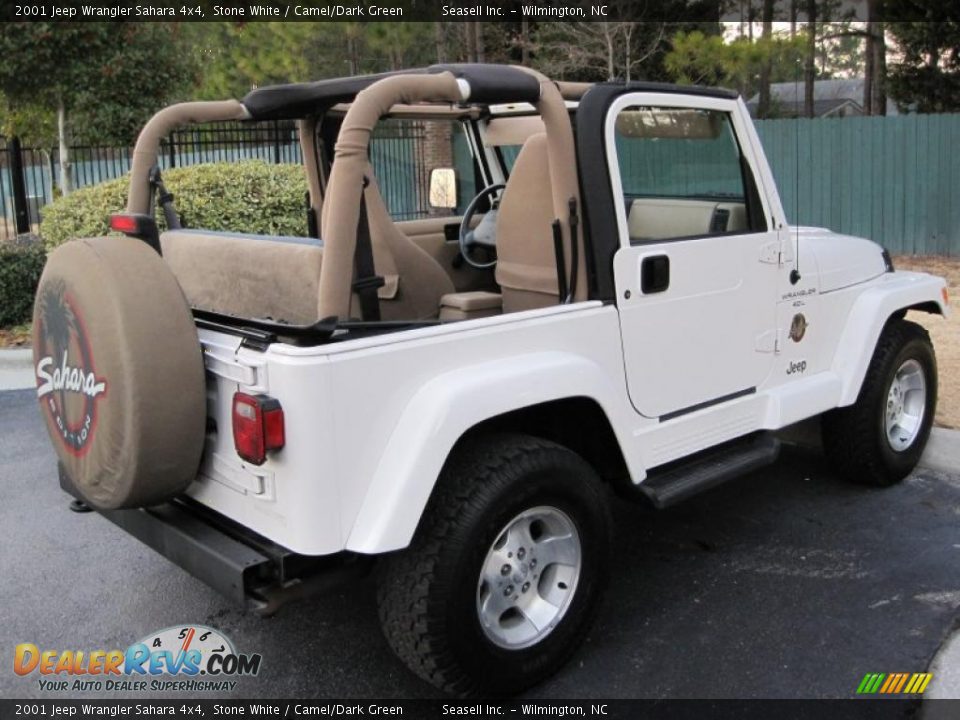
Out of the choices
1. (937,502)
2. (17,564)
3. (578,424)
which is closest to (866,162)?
(937,502)

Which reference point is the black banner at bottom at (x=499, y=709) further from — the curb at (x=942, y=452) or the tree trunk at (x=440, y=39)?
the tree trunk at (x=440, y=39)

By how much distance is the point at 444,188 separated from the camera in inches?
204

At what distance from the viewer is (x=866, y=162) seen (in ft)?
43.8

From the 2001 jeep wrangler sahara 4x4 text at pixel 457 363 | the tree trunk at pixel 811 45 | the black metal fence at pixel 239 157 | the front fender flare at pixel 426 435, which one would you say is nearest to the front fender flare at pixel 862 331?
the 2001 jeep wrangler sahara 4x4 text at pixel 457 363

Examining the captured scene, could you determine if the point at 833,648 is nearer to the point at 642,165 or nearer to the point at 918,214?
the point at 642,165

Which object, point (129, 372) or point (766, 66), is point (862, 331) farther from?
point (766, 66)

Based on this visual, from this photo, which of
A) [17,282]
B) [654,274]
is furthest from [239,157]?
[654,274]

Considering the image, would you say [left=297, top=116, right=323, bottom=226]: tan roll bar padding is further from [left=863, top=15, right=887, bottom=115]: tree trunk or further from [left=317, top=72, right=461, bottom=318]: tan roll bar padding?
[left=863, top=15, right=887, bottom=115]: tree trunk

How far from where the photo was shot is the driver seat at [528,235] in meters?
3.66

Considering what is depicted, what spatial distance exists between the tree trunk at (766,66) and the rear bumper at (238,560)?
13004mm

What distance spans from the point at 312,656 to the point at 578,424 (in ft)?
4.37

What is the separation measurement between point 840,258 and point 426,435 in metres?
2.65

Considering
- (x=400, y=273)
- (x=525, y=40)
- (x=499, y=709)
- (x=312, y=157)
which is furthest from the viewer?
(x=525, y=40)

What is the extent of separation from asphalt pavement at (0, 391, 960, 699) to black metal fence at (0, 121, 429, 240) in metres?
9.38
